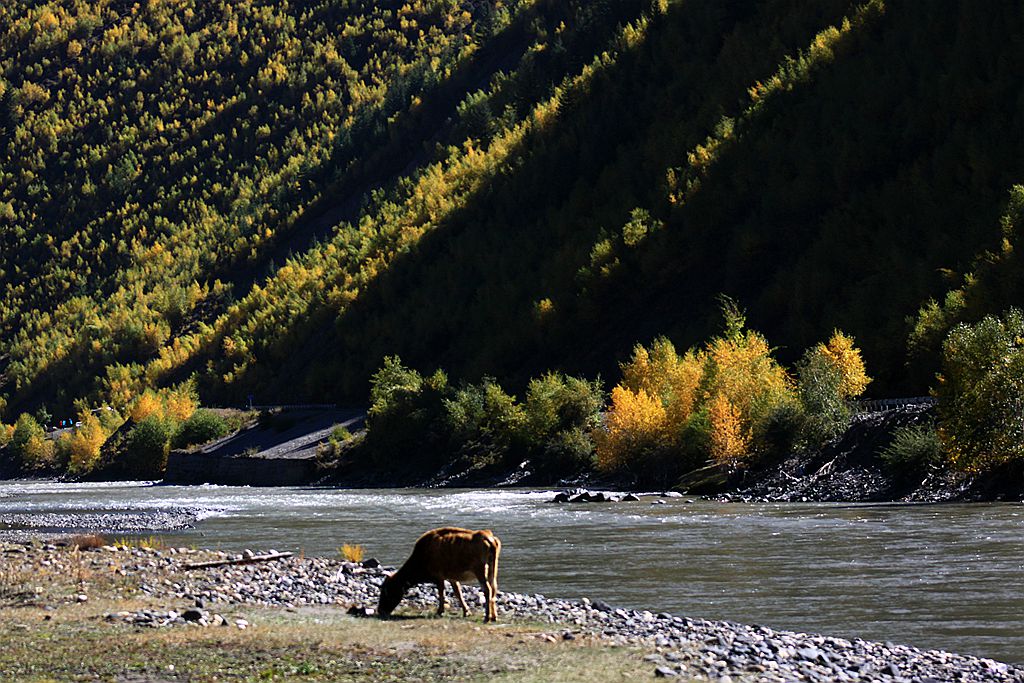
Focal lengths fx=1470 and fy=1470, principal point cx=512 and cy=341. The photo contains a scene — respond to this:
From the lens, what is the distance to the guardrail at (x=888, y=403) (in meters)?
60.6

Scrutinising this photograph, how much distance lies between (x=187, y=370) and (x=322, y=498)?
91.5 m

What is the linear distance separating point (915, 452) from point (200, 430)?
248 feet

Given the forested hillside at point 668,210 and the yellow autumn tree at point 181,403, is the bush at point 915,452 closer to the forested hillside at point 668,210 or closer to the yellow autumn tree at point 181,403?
the forested hillside at point 668,210

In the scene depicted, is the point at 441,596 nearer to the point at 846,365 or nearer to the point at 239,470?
the point at 846,365

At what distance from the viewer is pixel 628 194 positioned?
113062mm

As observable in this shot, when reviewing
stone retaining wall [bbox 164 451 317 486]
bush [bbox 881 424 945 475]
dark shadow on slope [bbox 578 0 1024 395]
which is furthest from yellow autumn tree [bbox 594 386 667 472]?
stone retaining wall [bbox 164 451 317 486]

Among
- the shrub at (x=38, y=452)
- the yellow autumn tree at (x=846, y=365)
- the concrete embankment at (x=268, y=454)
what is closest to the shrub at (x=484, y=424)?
the concrete embankment at (x=268, y=454)

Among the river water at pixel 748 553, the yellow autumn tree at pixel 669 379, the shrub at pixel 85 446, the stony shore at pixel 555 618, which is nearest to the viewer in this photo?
the stony shore at pixel 555 618

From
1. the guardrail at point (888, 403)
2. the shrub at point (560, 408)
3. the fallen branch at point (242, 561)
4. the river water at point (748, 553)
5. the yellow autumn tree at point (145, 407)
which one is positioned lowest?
the river water at point (748, 553)

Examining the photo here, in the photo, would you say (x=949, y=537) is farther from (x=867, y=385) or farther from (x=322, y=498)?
(x=322, y=498)

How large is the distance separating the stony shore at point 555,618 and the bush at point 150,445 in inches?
3404

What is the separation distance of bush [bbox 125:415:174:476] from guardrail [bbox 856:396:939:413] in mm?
69264

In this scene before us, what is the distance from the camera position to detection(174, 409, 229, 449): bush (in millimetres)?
116125

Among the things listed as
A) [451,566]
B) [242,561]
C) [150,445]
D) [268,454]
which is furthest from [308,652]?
[150,445]
